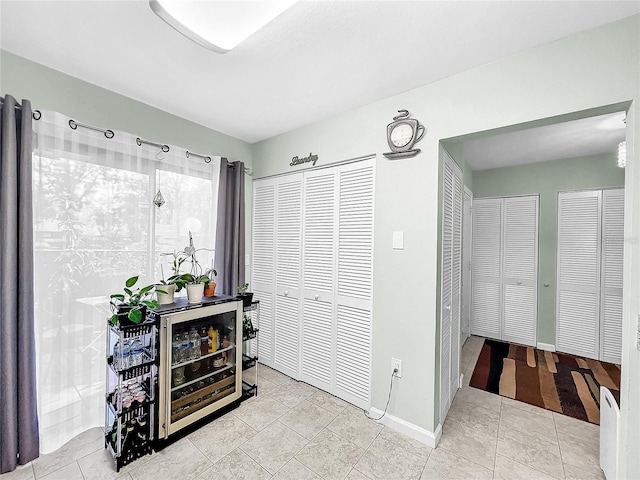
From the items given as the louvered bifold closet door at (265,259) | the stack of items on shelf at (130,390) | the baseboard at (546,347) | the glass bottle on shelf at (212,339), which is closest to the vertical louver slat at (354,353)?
the louvered bifold closet door at (265,259)

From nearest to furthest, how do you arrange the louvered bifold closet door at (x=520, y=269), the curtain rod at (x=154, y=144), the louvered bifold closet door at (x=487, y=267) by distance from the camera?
the curtain rod at (x=154, y=144)
the louvered bifold closet door at (x=520, y=269)
the louvered bifold closet door at (x=487, y=267)

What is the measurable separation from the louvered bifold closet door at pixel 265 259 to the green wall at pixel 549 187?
327 centimetres

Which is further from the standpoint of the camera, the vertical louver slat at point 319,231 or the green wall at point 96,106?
the vertical louver slat at point 319,231

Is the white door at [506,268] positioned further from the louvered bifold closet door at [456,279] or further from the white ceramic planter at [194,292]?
the white ceramic planter at [194,292]

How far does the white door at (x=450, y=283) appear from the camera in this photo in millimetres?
2049

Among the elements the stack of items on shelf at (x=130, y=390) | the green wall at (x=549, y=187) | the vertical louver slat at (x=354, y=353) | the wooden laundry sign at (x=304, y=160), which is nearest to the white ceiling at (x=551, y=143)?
the green wall at (x=549, y=187)

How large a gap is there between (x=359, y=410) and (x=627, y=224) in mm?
2070

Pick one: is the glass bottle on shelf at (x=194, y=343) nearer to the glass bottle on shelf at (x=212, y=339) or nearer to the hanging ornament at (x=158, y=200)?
the glass bottle on shelf at (x=212, y=339)

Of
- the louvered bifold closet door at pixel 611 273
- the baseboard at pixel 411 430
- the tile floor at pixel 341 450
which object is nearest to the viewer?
the tile floor at pixel 341 450

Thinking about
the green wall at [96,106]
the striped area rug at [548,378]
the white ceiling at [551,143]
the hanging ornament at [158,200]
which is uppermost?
the white ceiling at [551,143]

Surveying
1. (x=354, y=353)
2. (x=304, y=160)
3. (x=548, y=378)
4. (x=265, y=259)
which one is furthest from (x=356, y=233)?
(x=548, y=378)

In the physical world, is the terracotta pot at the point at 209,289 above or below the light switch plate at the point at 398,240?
below

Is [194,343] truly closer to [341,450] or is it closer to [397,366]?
[341,450]

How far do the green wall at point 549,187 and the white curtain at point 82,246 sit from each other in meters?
4.30
